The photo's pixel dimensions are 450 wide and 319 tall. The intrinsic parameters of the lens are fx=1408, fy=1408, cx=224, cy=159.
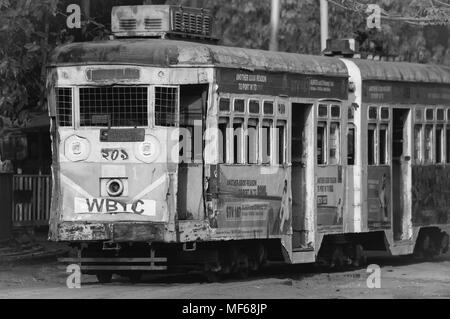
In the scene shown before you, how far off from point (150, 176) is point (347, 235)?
4.82 meters

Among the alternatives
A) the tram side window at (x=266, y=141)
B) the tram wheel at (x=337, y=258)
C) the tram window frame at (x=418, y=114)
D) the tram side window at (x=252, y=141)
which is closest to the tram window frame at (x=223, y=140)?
the tram side window at (x=252, y=141)

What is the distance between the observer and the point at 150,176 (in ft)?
58.2

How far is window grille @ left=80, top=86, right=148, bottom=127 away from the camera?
18.0m

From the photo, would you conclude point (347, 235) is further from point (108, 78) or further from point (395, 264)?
point (108, 78)

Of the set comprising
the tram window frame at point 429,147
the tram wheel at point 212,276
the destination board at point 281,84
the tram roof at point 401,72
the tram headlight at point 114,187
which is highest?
the tram roof at point 401,72

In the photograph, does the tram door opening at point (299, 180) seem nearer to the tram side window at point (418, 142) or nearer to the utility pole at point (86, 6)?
the tram side window at point (418, 142)

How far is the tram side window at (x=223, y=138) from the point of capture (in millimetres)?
18109

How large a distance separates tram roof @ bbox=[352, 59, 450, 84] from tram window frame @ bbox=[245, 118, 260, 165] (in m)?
3.08

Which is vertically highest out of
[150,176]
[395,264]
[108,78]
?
[108,78]

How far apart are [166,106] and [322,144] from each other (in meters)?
3.47

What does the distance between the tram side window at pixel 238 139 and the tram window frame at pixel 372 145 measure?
3.45 metres

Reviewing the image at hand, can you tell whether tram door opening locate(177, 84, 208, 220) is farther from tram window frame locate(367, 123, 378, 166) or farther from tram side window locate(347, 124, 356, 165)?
tram window frame locate(367, 123, 378, 166)

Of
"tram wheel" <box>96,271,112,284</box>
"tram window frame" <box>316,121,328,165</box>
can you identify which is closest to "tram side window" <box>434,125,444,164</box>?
"tram window frame" <box>316,121,328,165</box>
